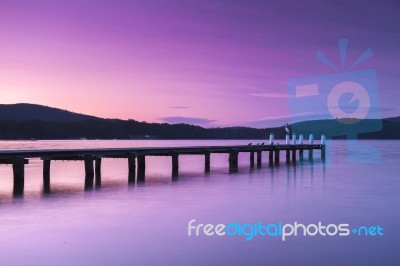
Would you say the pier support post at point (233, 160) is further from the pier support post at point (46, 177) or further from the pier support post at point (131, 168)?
the pier support post at point (46, 177)

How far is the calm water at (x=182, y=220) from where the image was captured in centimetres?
1255

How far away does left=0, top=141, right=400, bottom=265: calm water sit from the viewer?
1255 centimetres

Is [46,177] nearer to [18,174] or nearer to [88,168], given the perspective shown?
[88,168]

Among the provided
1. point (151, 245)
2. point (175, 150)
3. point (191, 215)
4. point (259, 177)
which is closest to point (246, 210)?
point (191, 215)

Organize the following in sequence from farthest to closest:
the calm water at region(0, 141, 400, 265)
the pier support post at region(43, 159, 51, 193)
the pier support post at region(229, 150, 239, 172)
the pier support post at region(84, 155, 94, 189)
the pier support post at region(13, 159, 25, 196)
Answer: the pier support post at region(229, 150, 239, 172), the pier support post at region(84, 155, 94, 189), the pier support post at region(43, 159, 51, 193), the pier support post at region(13, 159, 25, 196), the calm water at region(0, 141, 400, 265)

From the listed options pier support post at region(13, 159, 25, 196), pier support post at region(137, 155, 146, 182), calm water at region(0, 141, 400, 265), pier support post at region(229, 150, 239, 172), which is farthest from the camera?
pier support post at region(229, 150, 239, 172)

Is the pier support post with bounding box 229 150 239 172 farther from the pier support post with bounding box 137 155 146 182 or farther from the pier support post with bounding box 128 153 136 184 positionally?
the pier support post with bounding box 128 153 136 184

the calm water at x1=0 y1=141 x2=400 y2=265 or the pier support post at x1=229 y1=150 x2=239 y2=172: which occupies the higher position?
the pier support post at x1=229 y1=150 x2=239 y2=172

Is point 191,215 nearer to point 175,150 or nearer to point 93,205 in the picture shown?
point 93,205

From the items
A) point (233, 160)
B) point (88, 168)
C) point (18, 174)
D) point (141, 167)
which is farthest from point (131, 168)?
point (233, 160)

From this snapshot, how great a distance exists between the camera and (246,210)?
20609 mm

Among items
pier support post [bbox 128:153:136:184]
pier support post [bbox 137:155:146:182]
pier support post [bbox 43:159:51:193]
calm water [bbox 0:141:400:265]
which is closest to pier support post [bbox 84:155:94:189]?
calm water [bbox 0:141:400:265]

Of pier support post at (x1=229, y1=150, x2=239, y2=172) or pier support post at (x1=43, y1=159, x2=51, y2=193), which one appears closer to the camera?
pier support post at (x1=43, y1=159, x2=51, y2=193)

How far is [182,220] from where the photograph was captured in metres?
18.1
